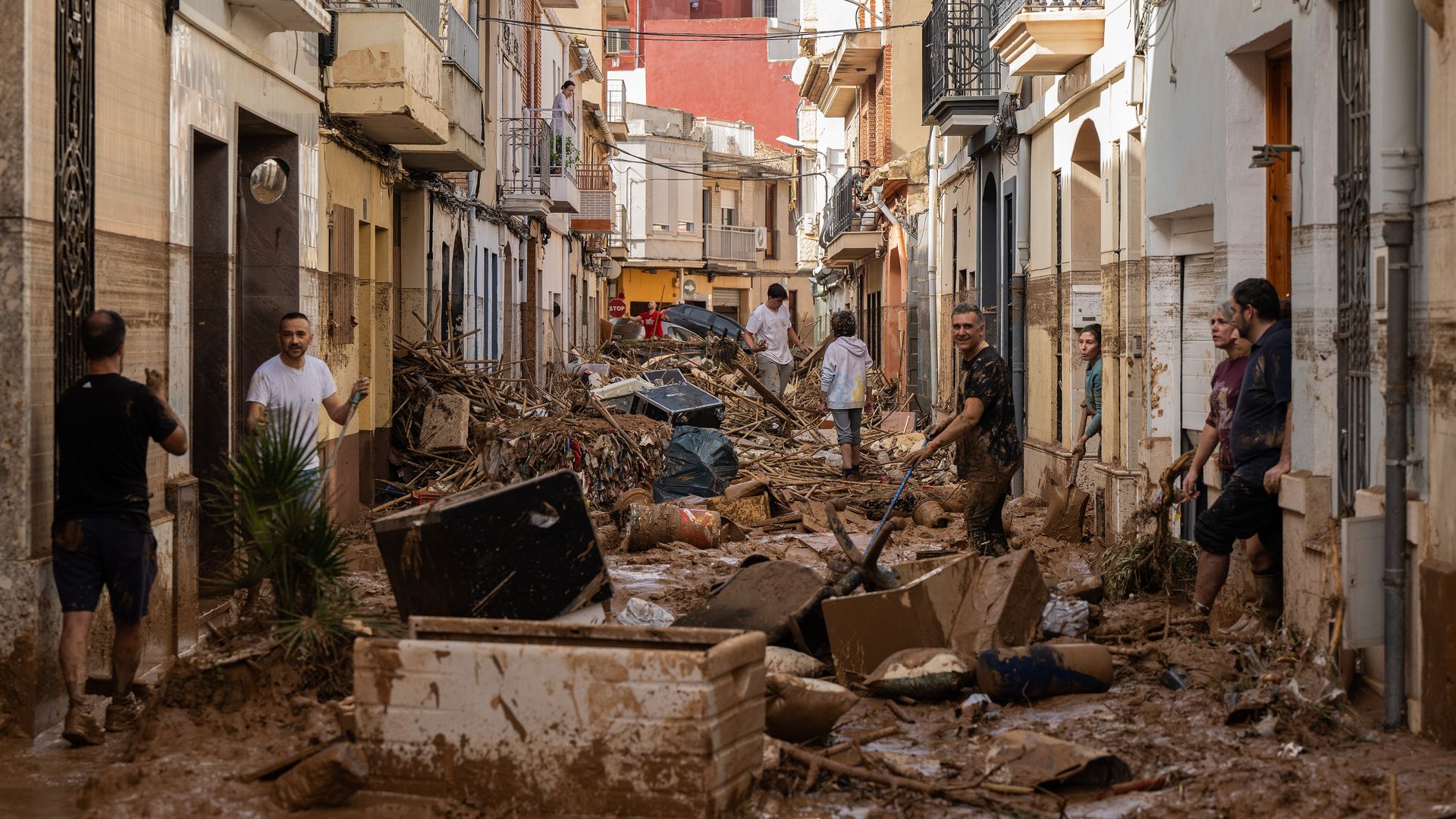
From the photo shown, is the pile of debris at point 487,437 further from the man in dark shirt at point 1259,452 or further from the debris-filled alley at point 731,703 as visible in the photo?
the man in dark shirt at point 1259,452

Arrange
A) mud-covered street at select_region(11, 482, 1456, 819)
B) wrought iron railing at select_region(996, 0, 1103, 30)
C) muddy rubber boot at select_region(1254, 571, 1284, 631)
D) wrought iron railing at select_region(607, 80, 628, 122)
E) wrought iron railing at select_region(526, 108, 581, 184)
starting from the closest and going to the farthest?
mud-covered street at select_region(11, 482, 1456, 819) → muddy rubber boot at select_region(1254, 571, 1284, 631) → wrought iron railing at select_region(996, 0, 1103, 30) → wrought iron railing at select_region(526, 108, 581, 184) → wrought iron railing at select_region(607, 80, 628, 122)

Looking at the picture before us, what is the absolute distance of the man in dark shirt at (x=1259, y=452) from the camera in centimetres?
811

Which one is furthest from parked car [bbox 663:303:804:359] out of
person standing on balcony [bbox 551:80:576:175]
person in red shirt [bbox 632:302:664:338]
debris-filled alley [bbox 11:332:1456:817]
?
debris-filled alley [bbox 11:332:1456:817]

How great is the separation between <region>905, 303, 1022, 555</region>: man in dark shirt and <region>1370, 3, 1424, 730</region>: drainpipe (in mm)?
3676

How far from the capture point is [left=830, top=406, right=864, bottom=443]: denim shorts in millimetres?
17016

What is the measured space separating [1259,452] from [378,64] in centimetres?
770

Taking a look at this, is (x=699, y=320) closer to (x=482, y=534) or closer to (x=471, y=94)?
(x=471, y=94)

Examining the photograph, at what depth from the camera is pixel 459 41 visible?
1597 cm

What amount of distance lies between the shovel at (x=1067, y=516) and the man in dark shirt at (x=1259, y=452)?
4.20m

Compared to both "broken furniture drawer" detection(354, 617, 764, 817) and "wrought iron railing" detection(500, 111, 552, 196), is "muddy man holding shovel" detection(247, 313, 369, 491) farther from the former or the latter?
"wrought iron railing" detection(500, 111, 552, 196)

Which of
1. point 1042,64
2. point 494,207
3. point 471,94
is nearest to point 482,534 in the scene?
point 1042,64

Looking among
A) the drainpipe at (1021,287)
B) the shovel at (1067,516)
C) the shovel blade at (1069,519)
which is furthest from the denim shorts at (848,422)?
the shovel blade at (1069,519)

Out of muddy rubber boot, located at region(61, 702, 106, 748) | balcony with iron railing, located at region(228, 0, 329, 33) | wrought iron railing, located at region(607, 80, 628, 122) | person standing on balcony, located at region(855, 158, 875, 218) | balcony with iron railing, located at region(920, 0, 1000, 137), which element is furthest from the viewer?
wrought iron railing, located at region(607, 80, 628, 122)

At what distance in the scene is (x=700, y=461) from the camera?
15328 millimetres
